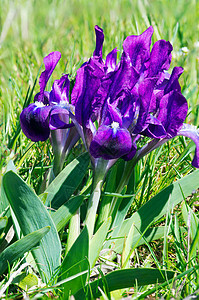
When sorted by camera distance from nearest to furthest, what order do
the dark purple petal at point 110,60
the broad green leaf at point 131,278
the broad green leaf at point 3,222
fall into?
the broad green leaf at point 131,278, the broad green leaf at point 3,222, the dark purple petal at point 110,60

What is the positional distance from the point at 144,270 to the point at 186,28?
2.38 m

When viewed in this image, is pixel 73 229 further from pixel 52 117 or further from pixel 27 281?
pixel 52 117

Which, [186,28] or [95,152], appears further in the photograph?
[186,28]

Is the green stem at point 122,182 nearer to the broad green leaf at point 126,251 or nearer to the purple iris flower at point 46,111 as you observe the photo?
the broad green leaf at point 126,251

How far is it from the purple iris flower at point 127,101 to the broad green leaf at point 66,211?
0.17 meters

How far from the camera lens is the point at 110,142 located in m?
0.98

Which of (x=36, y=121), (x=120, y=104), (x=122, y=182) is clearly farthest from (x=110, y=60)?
(x=122, y=182)

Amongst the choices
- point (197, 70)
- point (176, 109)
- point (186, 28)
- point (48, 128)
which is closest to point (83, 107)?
point (48, 128)

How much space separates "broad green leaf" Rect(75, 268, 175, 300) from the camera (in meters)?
0.94

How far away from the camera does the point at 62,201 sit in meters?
1.21

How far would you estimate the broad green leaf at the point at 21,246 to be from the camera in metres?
0.96

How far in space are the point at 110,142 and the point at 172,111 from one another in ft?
0.79

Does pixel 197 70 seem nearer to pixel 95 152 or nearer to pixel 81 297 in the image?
pixel 95 152

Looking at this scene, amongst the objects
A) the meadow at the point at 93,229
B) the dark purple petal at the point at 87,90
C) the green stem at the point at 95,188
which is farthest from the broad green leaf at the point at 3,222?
the dark purple petal at the point at 87,90
